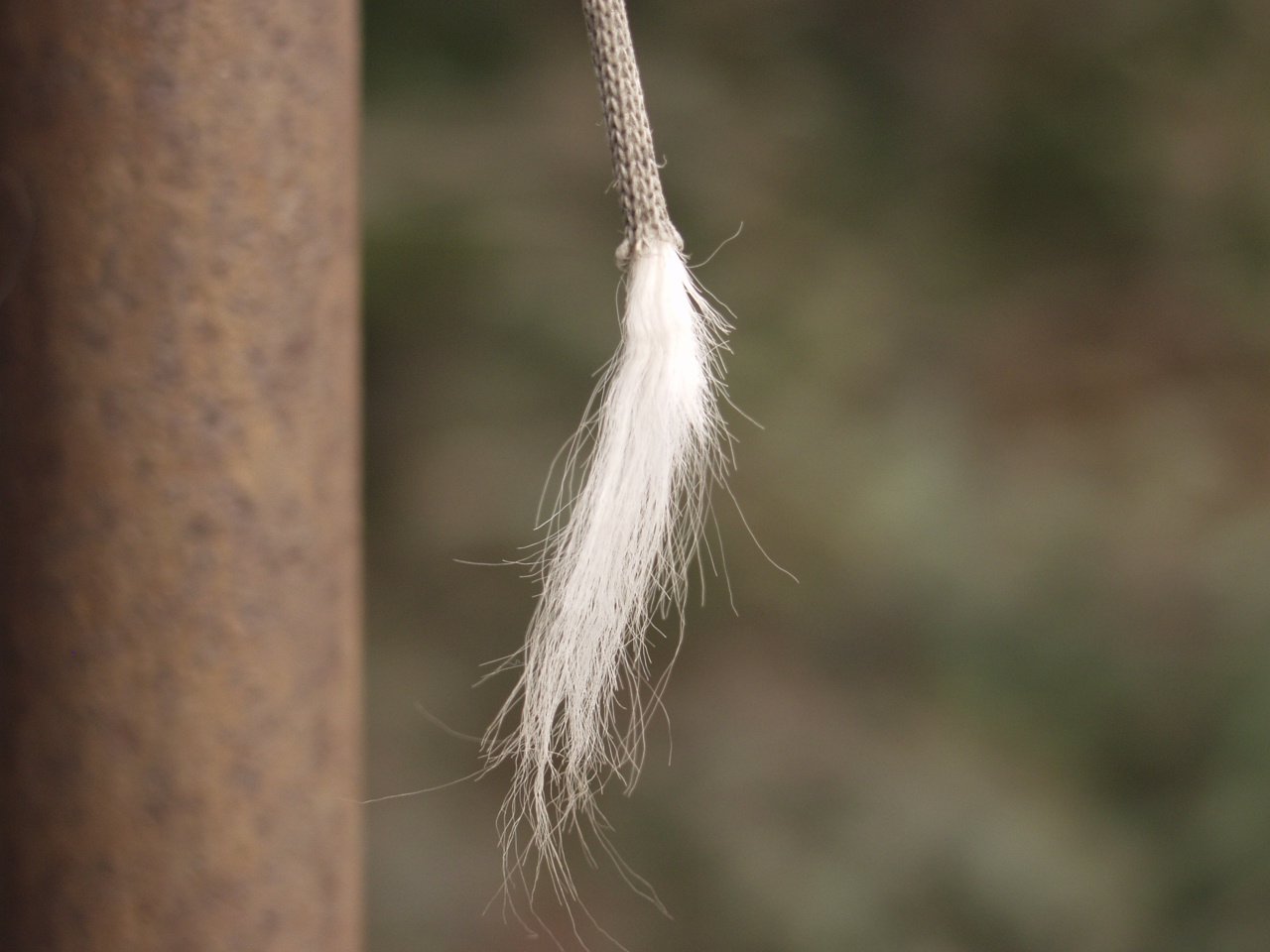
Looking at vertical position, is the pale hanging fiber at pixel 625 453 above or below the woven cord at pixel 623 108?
below

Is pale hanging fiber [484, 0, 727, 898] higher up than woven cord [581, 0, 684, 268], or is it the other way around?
woven cord [581, 0, 684, 268]

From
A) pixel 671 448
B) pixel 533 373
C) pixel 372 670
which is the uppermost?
pixel 671 448

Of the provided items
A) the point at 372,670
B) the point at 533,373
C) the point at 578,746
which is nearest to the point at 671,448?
the point at 578,746

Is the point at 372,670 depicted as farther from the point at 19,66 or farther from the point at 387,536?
the point at 19,66
